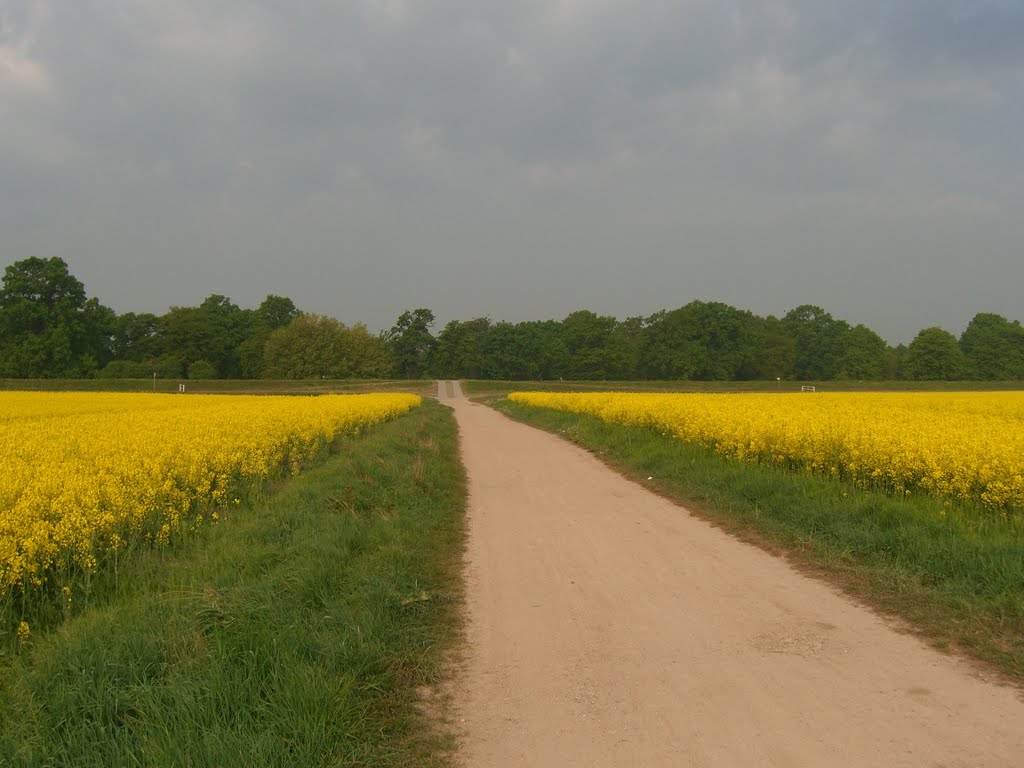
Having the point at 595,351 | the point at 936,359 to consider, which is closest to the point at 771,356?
the point at 936,359

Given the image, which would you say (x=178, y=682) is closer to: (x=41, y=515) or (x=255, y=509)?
(x=41, y=515)

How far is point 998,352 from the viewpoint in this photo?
86750mm

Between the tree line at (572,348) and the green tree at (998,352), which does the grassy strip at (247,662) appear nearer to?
the tree line at (572,348)

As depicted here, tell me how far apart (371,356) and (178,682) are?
92.8 m

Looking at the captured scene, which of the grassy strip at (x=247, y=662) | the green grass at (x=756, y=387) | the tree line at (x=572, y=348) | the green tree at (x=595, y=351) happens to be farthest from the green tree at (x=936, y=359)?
the grassy strip at (x=247, y=662)

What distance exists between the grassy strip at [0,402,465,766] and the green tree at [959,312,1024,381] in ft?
338

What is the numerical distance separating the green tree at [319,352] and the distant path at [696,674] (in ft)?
274

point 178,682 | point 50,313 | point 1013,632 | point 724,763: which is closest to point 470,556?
point 178,682

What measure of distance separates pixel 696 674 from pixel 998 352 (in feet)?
352

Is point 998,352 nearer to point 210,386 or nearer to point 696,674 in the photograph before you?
point 210,386

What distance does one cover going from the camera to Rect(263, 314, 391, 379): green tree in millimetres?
85062

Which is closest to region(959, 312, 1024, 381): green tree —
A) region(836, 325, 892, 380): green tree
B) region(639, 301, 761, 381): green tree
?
region(836, 325, 892, 380): green tree

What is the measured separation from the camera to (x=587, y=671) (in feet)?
12.1

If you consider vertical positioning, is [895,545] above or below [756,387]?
below
